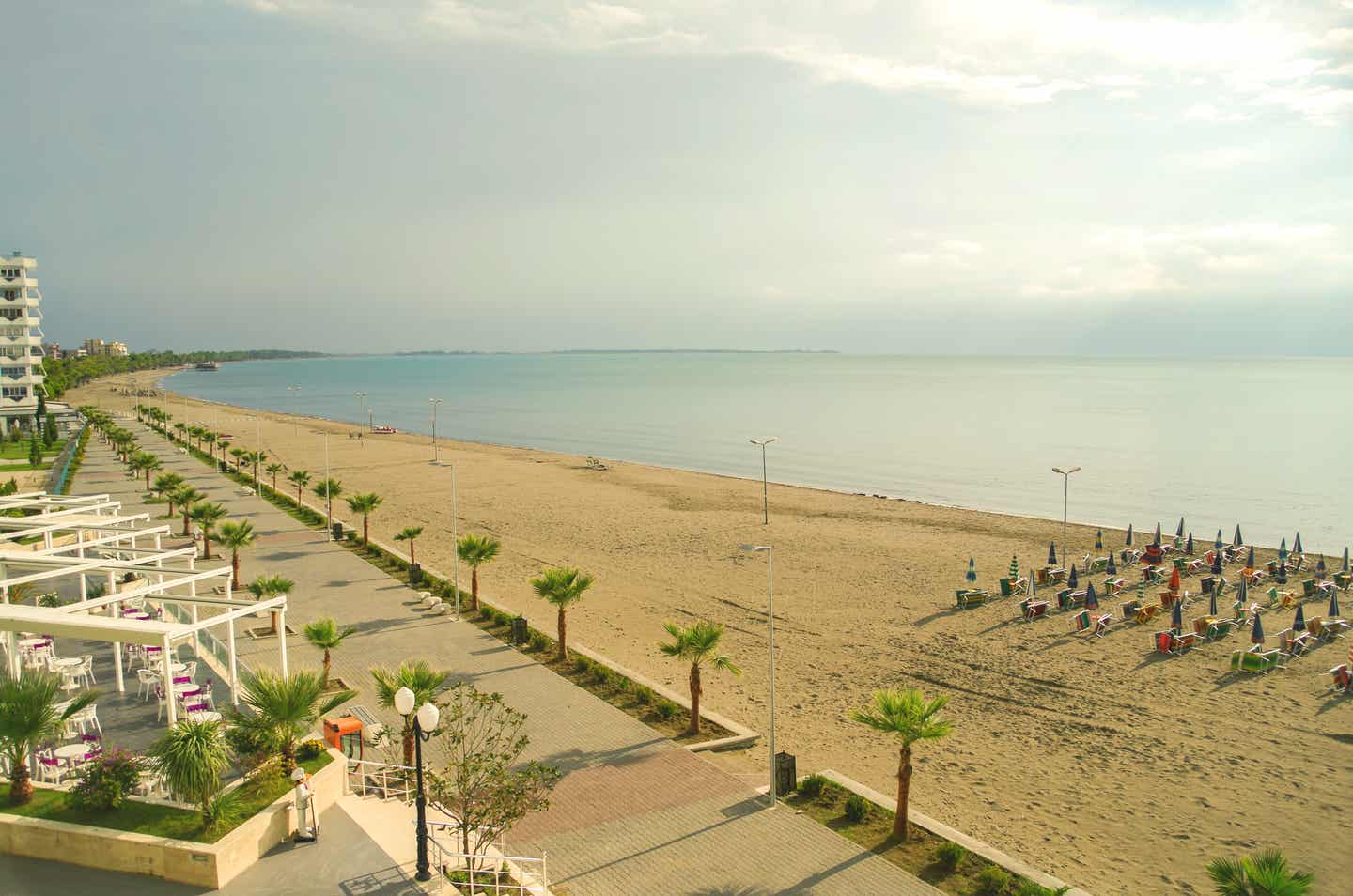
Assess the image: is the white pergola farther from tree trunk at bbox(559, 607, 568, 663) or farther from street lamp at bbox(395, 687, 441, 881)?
tree trunk at bbox(559, 607, 568, 663)

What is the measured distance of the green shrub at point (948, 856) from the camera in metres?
12.5

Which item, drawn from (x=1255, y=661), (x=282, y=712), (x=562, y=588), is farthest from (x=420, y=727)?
(x=1255, y=661)

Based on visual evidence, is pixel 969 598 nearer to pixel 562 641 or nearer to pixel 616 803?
pixel 562 641

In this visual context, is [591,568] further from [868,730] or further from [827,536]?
[868,730]

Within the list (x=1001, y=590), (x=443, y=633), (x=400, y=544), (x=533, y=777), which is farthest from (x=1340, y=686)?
(x=400, y=544)

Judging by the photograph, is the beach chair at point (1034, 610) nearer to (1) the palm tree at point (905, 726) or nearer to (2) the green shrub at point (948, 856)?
(1) the palm tree at point (905, 726)

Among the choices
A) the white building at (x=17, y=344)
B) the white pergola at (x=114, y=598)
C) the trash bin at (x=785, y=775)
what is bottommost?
the trash bin at (x=785, y=775)

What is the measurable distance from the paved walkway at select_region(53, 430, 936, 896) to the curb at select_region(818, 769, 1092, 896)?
4.54 ft

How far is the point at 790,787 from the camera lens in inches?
580

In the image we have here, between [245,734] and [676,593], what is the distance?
729 inches

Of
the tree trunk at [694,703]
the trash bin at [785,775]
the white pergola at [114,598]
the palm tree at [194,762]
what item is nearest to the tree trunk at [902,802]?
the trash bin at [785,775]

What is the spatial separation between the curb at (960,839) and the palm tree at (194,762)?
9.79 m

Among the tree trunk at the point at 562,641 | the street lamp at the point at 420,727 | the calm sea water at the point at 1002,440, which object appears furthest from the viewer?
the calm sea water at the point at 1002,440

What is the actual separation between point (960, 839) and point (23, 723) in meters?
13.5
